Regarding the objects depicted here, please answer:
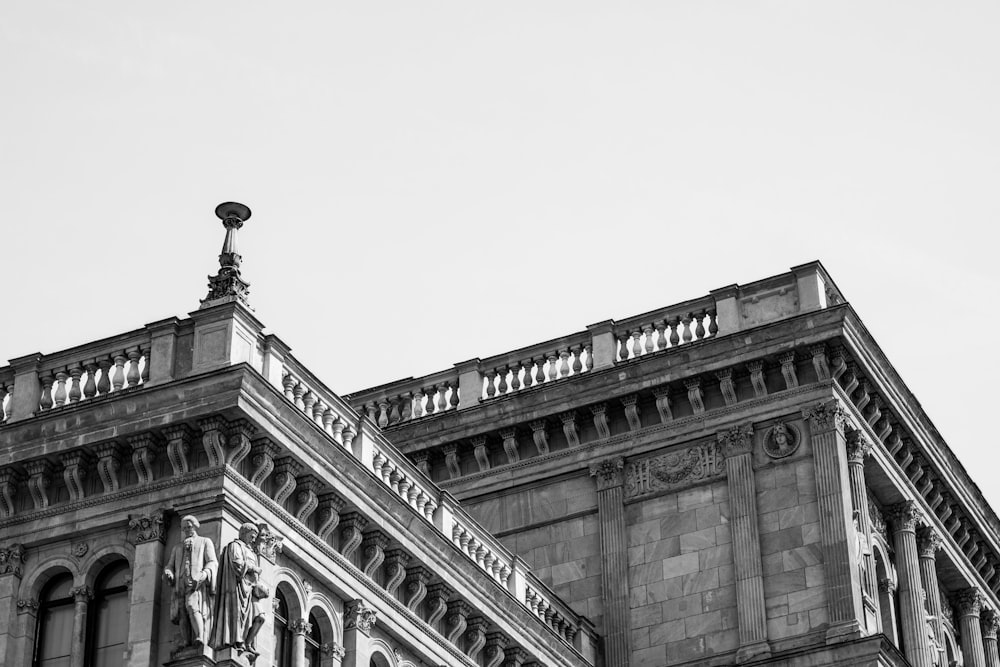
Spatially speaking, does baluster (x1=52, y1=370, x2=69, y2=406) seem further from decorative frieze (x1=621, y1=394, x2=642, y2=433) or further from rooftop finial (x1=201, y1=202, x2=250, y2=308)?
decorative frieze (x1=621, y1=394, x2=642, y2=433)

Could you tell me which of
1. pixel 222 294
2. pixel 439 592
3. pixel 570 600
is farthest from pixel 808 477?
pixel 222 294

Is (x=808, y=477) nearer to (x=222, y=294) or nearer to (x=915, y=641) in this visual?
(x=915, y=641)

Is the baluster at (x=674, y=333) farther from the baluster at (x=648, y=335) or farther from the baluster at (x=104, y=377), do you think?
the baluster at (x=104, y=377)

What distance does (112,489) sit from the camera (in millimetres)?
35125

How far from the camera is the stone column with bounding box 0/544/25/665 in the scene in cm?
3439

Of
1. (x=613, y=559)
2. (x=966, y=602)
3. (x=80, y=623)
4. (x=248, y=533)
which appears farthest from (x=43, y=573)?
(x=966, y=602)

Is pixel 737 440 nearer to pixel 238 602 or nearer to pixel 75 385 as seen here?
pixel 75 385

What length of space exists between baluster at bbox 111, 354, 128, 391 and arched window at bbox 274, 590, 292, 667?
14.0ft

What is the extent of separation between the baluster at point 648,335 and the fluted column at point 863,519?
15.7ft

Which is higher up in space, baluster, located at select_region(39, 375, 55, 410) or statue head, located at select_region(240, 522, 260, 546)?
baluster, located at select_region(39, 375, 55, 410)

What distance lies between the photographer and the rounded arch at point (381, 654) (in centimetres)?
3712

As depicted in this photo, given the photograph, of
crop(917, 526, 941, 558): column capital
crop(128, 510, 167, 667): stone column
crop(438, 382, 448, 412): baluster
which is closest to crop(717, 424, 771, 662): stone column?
crop(917, 526, 941, 558): column capital

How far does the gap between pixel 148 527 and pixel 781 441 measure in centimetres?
1577

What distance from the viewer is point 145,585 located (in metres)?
33.7
